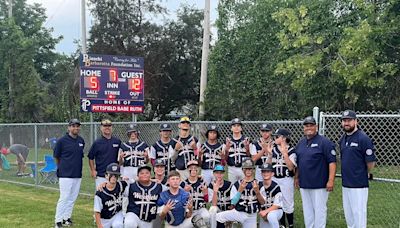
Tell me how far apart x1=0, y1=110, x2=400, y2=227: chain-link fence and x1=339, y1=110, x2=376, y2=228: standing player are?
38 centimetres

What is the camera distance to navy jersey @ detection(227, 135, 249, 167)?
26.0 feet

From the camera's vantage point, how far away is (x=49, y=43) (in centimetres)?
4612

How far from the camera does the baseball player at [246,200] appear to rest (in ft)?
23.1

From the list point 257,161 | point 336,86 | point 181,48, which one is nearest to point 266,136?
point 257,161

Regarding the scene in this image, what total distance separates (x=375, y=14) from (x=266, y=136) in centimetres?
683

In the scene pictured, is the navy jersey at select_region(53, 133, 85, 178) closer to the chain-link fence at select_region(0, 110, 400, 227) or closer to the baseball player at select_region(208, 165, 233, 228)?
the chain-link fence at select_region(0, 110, 400, 227)

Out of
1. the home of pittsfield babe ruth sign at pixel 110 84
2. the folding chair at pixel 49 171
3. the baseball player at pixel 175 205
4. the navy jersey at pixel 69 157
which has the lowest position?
the folding chair at pixel 49 171

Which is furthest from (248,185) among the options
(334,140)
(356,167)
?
(334,140)

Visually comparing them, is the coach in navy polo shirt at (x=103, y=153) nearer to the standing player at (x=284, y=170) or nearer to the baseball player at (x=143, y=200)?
the baseball player at (x=143, y=200)

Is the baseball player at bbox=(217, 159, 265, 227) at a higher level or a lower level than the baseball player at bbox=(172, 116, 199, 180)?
lower

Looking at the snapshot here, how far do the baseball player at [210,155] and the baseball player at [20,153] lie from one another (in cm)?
952

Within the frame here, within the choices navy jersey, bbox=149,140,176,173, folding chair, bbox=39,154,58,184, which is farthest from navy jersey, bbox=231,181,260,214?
folding chair, bbox=39,154,58,184

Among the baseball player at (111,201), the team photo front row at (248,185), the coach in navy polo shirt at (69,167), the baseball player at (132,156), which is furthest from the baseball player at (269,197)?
the coach in navy polo shirt at (69,167)

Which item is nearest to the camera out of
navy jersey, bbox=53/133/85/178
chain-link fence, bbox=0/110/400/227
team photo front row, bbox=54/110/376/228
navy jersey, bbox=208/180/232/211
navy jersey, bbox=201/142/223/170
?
team photo front row, bbox=54/110/376/228
